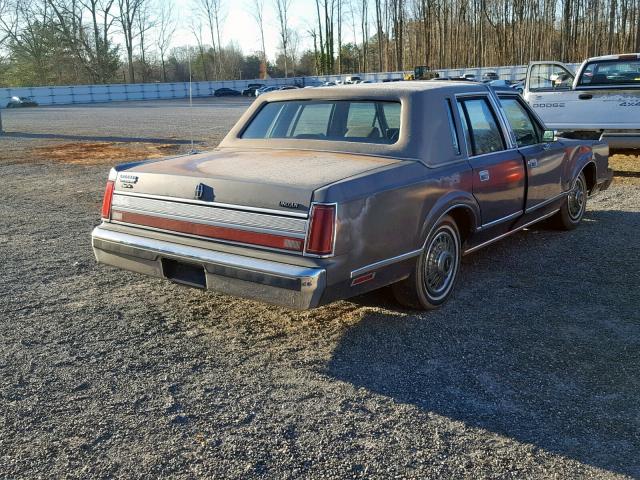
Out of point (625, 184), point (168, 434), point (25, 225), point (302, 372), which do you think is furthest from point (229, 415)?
point (625, 184)

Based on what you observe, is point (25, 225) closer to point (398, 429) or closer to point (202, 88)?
point (398, 429)

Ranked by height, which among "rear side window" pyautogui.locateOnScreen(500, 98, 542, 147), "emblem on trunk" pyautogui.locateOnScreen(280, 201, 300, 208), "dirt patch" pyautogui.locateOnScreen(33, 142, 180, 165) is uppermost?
"rear side window" pyautogui.locateOnScreen(500, 98, 542, 147)

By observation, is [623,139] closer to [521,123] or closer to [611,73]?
[611,73]

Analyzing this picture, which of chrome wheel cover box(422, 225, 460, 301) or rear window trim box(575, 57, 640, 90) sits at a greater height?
rear window trim box(575, 57, 640, 90)

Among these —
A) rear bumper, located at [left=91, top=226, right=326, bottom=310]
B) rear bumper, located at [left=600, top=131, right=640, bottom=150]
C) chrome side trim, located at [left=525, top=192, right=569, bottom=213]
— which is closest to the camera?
rear bumper, located at [left=91, top=226, right=326, bottom=310]

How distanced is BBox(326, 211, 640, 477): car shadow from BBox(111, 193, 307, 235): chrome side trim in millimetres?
897

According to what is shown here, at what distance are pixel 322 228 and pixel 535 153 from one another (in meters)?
3.03

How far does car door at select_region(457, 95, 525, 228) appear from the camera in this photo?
498 cm

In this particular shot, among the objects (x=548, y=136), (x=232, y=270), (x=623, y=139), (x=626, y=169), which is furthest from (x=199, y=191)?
(x=626, y=169)

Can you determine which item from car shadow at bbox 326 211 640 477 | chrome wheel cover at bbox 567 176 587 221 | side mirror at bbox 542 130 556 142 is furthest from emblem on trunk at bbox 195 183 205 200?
chrome wheel cover at bbox 567 176 587 221

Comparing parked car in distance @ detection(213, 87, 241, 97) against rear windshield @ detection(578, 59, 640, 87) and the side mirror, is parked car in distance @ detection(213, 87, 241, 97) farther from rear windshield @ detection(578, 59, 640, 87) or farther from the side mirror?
the side mirror

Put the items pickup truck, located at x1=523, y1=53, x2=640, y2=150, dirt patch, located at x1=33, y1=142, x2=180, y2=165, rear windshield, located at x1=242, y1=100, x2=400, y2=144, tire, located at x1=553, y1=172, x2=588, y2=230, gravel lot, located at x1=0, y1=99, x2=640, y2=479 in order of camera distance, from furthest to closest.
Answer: dirt patch, located at x1=33, y1=142, x2=180, y2=165 → pickup truck, located at x1=523, y1=53, x2=640, y2=150 → tire, located at x1=553, y1=172, x2=588, y2=230 → rear windshield, located at x1=242, y1=100, x2=400, y2=144 → gravel lot, located at x1=0, y1=99, x2=640, y2=479

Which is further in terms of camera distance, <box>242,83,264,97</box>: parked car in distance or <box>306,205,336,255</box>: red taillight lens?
<box>242,83,264,97</box>: parked car in distance

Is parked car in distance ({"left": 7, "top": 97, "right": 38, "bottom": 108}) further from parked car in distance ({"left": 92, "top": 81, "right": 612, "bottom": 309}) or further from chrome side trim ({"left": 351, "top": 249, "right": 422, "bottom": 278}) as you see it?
chrome side trim ({"left": 351, "top": 249, "right": 422, "bottom": 278})
